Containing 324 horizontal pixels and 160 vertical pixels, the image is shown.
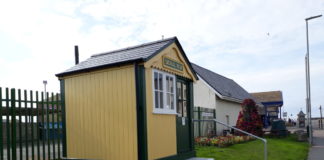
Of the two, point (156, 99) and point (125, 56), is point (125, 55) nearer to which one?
point (125, 56)

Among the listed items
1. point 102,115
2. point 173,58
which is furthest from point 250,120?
point 102,115

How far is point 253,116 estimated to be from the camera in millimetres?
21062

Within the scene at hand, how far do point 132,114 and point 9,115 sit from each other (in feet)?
9.70

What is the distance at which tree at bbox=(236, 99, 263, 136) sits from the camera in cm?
2095

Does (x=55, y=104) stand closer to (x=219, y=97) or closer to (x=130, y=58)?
(x=130, y=58)

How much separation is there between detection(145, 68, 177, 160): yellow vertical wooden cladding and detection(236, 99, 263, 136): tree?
43.0ft

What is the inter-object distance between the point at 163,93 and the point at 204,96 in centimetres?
1411

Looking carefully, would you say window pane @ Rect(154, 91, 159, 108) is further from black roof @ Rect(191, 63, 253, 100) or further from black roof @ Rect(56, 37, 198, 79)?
black roof @ Rect(191, 63, 253, 100)

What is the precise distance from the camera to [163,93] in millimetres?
8625

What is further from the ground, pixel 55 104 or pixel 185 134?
pixel 55 104

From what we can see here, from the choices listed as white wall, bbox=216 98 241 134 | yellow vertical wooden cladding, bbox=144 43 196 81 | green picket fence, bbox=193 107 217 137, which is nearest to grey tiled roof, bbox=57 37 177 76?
yellow vertical wooden cladding, bbox=144 43 196 81

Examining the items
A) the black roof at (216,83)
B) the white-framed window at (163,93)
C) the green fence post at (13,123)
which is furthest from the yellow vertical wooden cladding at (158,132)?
the black roof at (216,83)

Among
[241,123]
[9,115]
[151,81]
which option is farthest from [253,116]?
[9,115]

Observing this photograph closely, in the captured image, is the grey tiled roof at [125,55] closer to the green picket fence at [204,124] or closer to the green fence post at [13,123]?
the green fence post at [13,123]
